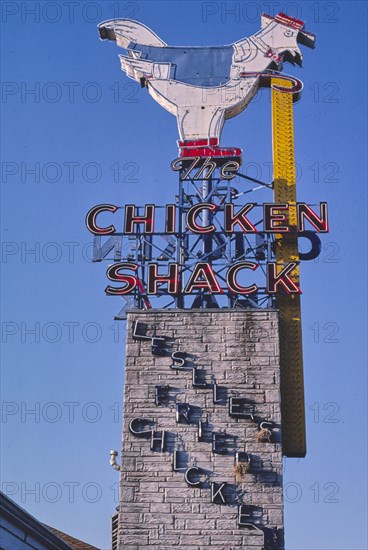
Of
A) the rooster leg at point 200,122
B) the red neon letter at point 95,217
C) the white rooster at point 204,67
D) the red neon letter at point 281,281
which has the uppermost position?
the white rooster at point 204,67

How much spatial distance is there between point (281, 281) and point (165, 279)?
339cm

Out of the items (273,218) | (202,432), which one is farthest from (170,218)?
(202,432)

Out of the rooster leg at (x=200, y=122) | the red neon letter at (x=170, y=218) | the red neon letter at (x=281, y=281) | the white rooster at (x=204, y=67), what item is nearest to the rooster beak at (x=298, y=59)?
the white rooster at (x=204, y=67)

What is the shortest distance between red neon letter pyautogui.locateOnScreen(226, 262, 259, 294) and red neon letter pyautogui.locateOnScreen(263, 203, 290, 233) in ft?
4.20

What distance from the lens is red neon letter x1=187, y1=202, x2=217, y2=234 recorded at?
1181 inches

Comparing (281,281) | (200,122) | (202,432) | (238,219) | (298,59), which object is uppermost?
(298,59)

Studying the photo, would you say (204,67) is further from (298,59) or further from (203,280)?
(203,280)

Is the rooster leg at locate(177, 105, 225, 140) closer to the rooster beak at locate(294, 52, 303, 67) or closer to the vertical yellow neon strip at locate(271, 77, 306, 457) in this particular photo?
the vertical yellow neon strip at locate(271, 77, 306, 457)

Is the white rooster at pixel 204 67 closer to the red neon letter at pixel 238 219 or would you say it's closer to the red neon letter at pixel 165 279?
the red neon letter at pixel 238 219

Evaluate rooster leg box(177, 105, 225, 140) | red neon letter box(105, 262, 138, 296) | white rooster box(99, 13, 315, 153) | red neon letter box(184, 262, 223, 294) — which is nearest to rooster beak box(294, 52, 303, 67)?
white rooster box(99, 13, 315, 153)

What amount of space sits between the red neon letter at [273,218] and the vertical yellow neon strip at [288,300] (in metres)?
0.38

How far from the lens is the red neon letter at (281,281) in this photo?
2894 cm

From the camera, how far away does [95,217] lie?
30.5 metres

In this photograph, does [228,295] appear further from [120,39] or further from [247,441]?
[120,39]
